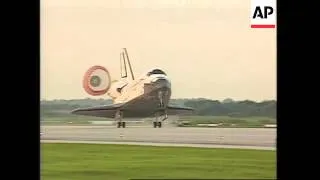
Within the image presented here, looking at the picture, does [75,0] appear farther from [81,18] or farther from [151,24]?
[151,24]

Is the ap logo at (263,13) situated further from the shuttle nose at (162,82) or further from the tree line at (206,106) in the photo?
the shuttle nose at (162,82)

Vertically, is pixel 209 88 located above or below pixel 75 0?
below

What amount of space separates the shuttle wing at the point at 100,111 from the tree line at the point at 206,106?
0.09 ft

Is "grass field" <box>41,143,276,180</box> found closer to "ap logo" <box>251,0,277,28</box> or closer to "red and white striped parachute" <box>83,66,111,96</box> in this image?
"red and white striped parachute" <box>83,66,111,96</box>

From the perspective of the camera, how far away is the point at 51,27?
3.06 metres

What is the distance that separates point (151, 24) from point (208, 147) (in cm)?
72

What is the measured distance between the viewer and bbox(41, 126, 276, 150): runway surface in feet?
9.96

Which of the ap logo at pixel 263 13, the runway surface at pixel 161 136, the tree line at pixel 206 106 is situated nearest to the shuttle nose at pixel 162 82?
the tree line at pixel 206 106

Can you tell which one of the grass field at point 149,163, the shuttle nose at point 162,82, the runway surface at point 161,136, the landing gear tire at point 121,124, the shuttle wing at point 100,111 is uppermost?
the shuttle nose at point 162,82

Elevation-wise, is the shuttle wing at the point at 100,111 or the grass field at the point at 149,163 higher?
the shuttle wing at the point at 100,111

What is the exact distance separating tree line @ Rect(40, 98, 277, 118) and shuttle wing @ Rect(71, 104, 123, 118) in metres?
0.03

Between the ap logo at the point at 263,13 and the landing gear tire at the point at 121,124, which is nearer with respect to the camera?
the ap logo at the point at 263,13

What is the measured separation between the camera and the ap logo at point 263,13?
2.96m
